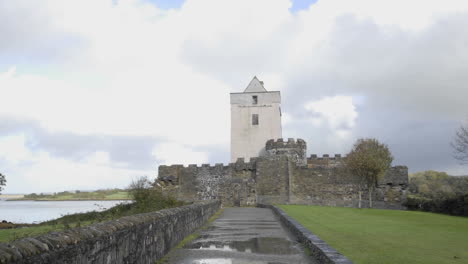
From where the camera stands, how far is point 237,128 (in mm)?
46750

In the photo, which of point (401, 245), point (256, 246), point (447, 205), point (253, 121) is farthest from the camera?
point (253, 121)

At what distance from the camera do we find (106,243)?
15.8 ft

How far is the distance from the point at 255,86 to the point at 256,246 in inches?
1554

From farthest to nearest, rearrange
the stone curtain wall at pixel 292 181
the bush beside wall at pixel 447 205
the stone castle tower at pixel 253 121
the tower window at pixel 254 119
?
the tower window at pixel 254 119 < the stone castle tower at pixel 253 121 < the stone curtain wall at pixel 292 181 < the bush beside wall at pixel 447 205

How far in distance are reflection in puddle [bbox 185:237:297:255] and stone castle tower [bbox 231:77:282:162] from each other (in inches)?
1401

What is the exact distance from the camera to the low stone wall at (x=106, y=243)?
3242 mm

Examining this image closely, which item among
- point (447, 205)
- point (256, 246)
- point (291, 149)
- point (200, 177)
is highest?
point (291, 149)

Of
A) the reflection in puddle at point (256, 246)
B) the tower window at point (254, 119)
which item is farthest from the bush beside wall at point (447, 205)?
the tower window at point (254, 119)

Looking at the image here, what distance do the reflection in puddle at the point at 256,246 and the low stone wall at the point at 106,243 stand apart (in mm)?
802

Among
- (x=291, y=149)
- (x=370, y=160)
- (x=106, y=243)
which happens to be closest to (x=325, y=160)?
(x=291, y=149)

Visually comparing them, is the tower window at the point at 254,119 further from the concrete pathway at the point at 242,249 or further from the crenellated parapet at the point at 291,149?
the concrete pathway at the point at 242,249

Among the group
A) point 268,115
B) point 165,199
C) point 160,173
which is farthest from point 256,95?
point 165,199

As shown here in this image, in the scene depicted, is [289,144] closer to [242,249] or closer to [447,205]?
[447,205]

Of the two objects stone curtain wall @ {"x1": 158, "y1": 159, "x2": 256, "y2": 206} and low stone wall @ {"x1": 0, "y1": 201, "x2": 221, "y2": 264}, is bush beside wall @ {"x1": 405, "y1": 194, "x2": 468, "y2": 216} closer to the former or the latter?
stone curtain wall @ {"x1": 158, "y1": 159, "x2": 256, "y2": 206}
